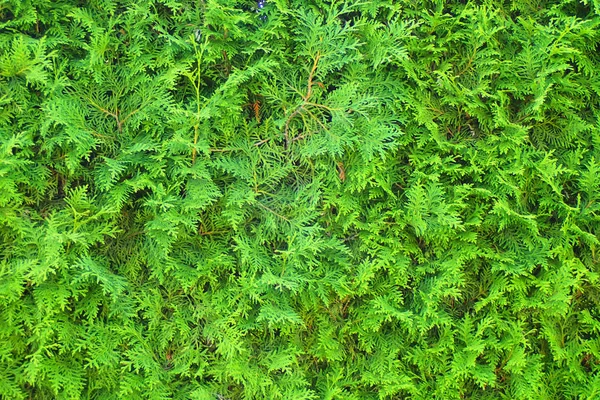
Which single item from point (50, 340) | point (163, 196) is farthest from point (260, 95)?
point (50, 340)

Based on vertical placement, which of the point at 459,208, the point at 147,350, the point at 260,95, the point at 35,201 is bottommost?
the point at 147,350

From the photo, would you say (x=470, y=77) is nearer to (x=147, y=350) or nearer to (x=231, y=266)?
(x=231, y=266)

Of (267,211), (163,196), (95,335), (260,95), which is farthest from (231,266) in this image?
(260,95)

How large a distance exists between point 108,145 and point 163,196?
0.37 meters

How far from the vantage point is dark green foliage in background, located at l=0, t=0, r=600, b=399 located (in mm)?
2227

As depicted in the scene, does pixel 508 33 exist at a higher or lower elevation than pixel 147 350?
higher

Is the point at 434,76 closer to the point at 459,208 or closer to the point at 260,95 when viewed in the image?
the point at 459,208

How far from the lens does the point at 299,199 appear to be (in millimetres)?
2416

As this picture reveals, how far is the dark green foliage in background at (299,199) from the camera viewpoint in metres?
2.23

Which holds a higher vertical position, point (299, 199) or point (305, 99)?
point (305, 99)

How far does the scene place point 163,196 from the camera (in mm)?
2273

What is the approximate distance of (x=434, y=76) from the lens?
248 cm

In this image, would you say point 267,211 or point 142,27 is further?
point 267,211

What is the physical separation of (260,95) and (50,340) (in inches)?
60.1
